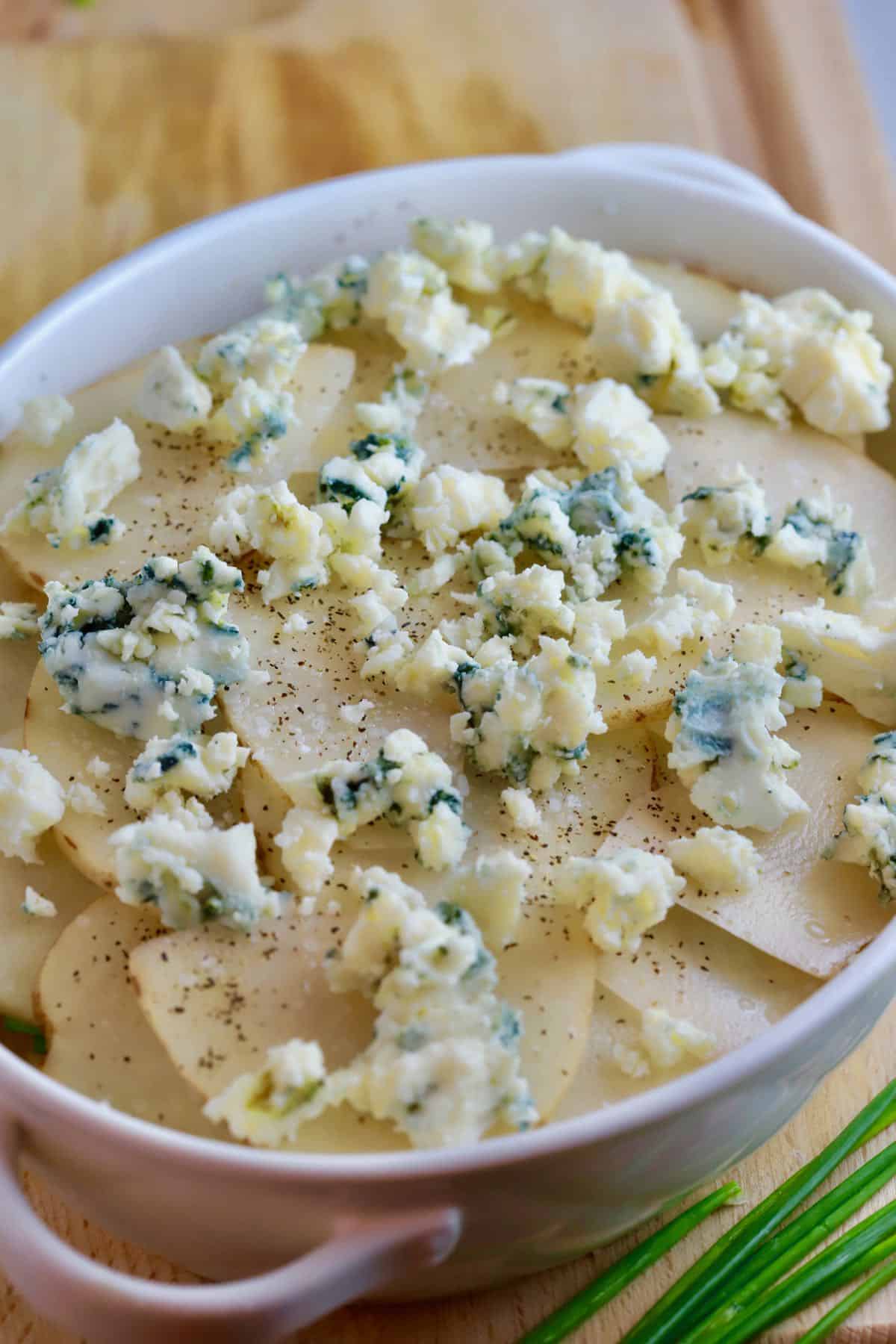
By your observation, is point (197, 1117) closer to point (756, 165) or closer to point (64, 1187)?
point (64, 1187)

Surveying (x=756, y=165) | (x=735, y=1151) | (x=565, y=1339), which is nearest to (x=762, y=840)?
(x=735, y=1151)

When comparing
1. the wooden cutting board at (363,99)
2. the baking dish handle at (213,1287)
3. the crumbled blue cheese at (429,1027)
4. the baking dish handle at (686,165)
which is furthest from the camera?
the wooden cutting board at (363,99)

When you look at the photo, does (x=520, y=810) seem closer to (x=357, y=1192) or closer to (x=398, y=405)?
(x=357, y=1192)

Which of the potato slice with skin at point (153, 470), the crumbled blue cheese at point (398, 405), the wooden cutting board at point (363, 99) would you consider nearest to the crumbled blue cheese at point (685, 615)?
the crumbled blue cheese at point (398, 405)

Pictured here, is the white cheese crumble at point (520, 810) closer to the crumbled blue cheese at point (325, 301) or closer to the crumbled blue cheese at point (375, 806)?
the crumbled blue cheese at point (375, 806)

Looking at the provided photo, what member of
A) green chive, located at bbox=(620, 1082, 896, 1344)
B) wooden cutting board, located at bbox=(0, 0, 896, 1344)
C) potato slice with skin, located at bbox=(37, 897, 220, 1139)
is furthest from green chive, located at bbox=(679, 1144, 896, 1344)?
wooden cutting board, located at bbox=(0, 0, 896, 1344)

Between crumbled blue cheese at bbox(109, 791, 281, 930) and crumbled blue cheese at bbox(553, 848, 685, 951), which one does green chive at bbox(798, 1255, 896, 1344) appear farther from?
crumbled blue cheese at bbox(109, 791, 281, 930)
